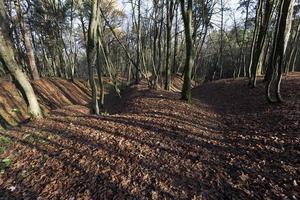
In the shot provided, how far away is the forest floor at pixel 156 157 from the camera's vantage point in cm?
332

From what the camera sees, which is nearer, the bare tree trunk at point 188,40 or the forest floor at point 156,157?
the forest floor at point 156,157

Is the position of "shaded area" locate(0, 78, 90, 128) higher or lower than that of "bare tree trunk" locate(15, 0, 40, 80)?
lower

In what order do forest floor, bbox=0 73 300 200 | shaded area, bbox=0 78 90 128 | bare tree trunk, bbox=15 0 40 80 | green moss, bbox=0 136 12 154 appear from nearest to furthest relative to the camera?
1. forest floor, bbox=0 73 300 200
2. green moss, bbox=0 136 12 154
3. shaded area, bbox=0 78 90 128
4. bare tree trunk, bbox=15 0 40 80

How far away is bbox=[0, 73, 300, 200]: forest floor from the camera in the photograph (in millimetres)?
3320

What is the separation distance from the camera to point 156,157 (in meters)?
4.25

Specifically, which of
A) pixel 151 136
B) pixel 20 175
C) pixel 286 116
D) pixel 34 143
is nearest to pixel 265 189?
pixel 151 136

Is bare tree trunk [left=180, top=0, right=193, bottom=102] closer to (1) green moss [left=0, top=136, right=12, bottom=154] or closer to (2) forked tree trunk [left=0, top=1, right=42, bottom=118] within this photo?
(2) forked tree trunk [left=0, top=1, right=42, bottom=118]

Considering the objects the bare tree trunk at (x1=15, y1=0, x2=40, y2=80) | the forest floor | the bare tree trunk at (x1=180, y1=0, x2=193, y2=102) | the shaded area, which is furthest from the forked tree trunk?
the bare tree trunk at (x1=15, y1=0, x2=40, y2=80)

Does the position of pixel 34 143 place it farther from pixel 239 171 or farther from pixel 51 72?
pixel 51 72

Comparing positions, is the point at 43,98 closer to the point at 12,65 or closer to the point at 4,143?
the point at 12,65

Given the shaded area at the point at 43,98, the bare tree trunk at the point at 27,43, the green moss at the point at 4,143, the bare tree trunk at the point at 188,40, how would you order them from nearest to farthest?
the green moss at the point at 4,143 → the bare tree trunk at the point at 188,40 → the shaded area at the point at 43,98 → the bare tree trunk at the point at 27,43

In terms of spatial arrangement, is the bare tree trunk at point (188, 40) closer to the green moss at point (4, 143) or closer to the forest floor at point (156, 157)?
the forest floor at point (156, 157)

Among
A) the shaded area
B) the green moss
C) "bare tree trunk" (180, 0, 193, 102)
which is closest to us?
the green moss

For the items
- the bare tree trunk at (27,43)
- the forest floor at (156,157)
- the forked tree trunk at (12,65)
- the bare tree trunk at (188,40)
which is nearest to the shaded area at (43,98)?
the bare tree trunk at (27,43)
